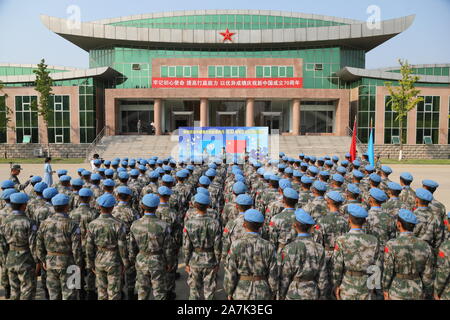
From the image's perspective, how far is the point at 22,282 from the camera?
4.75 m

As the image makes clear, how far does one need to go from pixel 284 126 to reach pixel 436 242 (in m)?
36.2

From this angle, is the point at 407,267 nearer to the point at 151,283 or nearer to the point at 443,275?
the point at 443,275

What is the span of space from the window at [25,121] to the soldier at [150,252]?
3551cm

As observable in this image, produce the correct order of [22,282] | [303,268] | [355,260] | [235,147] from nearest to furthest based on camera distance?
1. [303,268]
2. [355,260]
3. [22,282]
4. [235,147]

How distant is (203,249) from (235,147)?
→ 18689 mm

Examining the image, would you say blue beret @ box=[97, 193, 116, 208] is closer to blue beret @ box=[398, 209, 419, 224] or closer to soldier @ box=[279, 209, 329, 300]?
soldier @ box=[279, 209, 329, 300]

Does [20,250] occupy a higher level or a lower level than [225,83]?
lower

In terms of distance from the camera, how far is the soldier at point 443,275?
3967 mm

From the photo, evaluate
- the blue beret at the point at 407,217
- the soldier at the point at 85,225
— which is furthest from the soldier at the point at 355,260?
the soldier at the point at 85,225

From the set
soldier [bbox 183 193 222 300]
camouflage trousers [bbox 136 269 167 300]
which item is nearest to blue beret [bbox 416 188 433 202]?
soldier [bbox 183 193 222 300]

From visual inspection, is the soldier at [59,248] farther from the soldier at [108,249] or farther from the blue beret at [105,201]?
the blue beret at [105,201]

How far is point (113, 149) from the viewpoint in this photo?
3041 cm

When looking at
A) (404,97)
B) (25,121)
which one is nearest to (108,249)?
(404,97)

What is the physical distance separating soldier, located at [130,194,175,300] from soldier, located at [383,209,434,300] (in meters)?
2.78
